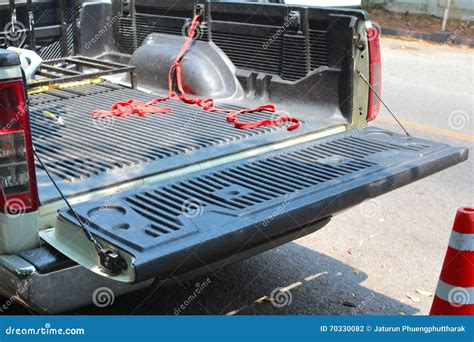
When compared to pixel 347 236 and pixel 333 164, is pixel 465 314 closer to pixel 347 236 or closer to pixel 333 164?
pixel 333 164

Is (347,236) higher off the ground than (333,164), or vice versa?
(333,164)

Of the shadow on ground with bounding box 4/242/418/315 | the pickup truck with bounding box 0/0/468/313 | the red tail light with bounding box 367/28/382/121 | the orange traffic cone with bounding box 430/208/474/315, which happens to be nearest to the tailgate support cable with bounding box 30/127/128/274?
the pickup truck with bounding box 0/0/468/313

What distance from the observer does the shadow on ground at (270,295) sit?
4086 mm

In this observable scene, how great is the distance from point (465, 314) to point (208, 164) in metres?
1.40

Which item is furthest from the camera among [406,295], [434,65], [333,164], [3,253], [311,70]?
[434,65]

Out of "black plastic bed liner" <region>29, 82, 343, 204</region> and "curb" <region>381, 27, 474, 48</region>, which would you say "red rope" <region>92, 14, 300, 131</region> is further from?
"curb" <region>381, 27, 474, 48</region>

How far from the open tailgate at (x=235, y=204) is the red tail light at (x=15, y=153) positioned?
0.17 m

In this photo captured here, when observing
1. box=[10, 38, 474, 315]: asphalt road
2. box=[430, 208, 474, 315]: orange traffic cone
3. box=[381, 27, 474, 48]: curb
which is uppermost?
box=[430, 208, 474, 315]: orange traffic cone

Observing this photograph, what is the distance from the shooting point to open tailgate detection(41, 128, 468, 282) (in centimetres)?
275

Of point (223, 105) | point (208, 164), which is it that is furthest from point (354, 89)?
point (208, 164)

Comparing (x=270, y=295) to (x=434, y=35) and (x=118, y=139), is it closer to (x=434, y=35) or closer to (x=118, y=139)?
(x=118, y=139)

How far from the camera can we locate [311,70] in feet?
15.0

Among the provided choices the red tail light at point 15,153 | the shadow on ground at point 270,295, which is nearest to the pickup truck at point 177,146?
the red tail light at point 15,153

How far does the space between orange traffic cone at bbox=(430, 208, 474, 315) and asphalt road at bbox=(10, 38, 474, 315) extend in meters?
0.70
